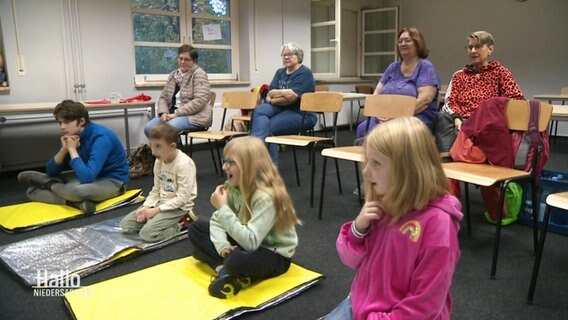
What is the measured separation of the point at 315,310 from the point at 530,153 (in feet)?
4.65

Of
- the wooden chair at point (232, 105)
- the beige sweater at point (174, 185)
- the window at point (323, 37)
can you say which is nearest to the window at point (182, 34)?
the wooden chair at point (232, 105)

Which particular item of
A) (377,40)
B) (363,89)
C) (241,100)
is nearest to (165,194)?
(241,100)

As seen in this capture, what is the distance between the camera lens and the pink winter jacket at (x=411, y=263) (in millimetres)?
954

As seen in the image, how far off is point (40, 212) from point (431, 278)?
2.62m

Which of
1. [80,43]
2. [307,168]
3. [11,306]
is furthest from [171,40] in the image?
[11,306]

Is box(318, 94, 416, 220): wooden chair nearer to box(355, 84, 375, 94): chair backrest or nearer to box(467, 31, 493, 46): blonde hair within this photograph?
box(467, 31, 493, 46): blonde hair

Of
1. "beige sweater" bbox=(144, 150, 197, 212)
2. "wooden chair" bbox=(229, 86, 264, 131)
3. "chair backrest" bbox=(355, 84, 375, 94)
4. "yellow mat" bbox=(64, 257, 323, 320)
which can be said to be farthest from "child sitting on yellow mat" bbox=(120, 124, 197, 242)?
"chair backrest" bbox=(355, 84, 375, 94)

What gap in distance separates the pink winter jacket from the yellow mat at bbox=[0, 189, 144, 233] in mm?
2219

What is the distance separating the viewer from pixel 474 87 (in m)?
2.83

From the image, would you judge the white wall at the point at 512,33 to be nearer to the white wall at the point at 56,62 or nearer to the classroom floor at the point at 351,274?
the classroom floor at the point at 351,274

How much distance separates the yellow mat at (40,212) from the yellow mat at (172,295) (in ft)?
3.45

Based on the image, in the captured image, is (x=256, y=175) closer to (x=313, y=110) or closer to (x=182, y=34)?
(x=313, y=110)

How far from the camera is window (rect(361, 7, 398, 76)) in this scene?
25.1 feet

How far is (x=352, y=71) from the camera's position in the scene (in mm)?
7859
